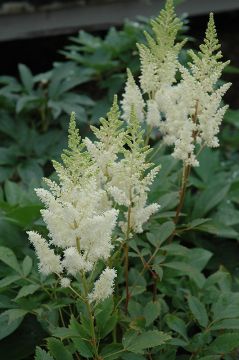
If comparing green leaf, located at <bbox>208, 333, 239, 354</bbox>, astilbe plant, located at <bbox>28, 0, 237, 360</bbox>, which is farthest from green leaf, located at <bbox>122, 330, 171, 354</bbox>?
green leaf, located at <bbox>208, 333, 239, 354</bbox>

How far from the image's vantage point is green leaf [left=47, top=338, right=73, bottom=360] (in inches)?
77.2

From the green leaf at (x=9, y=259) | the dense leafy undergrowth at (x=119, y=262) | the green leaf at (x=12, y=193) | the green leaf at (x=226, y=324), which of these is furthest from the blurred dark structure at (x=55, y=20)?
the green leaf at (x=226, y=324)

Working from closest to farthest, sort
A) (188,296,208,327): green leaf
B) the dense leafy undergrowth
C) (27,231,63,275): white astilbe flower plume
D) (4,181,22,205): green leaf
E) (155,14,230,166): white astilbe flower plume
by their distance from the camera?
(27,231,63,275): white astilbe flower plume < (155,14,230,166): white astilbe flower plume < the dense leafy undergrowth < (188,296,208,327): green leaf < (4,181,22,205): green leaf

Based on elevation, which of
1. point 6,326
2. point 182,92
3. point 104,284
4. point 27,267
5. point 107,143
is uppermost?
point 182,92

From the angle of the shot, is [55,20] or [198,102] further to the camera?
[55,20]

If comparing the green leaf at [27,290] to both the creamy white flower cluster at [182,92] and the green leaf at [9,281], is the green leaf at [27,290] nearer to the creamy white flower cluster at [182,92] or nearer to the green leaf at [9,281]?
the green leaf at [9,281]

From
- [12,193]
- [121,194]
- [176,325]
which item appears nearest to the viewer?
[121,194]

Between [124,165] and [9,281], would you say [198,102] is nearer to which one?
[124,165]

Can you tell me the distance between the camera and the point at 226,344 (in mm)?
2141

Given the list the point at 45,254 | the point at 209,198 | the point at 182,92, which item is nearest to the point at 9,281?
the point at 45,254

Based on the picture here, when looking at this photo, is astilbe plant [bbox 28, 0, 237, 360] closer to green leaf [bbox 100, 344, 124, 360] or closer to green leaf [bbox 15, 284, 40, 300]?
green leaf [bbox 100, 344, 124, 360]

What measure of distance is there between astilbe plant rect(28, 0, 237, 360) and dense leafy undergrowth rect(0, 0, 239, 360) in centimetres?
1

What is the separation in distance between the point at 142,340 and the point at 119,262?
1.16ft

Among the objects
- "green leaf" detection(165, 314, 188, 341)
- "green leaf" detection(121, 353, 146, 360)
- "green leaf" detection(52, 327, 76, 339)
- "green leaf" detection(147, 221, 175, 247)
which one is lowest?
"green leaf" detection(165, 314, 188, 341)
